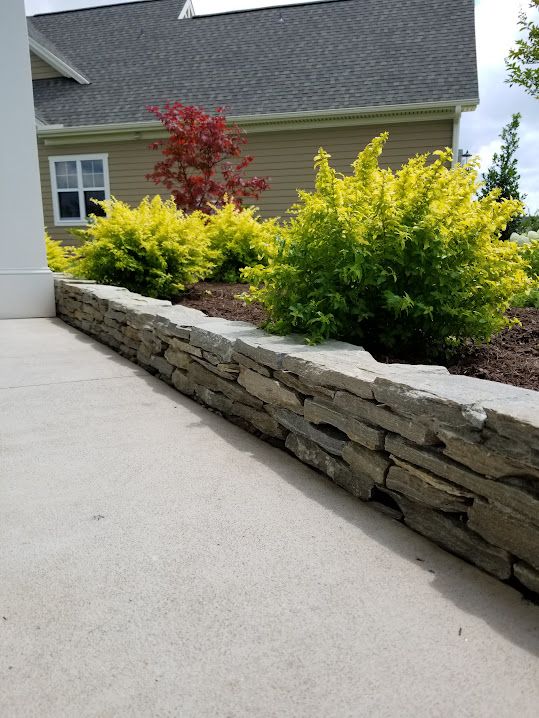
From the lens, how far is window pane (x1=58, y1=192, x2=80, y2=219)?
1320 cm

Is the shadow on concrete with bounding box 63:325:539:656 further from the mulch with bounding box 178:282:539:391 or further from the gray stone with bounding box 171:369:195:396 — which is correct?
the mulch with bounding box 178:282:539:391

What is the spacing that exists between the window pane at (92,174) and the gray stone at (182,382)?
10171 mm

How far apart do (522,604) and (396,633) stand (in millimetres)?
461

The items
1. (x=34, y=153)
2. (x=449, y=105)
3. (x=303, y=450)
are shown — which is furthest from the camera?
(x=449, y=105)

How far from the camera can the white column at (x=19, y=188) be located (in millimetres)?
6535

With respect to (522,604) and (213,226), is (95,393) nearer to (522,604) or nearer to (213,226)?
(522,604)

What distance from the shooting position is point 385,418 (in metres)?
2.32

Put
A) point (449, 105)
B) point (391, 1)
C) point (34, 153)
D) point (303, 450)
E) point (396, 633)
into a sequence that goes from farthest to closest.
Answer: point (391, 1), point (449, 105), point (34, 153), point (303, 450), point (396, 633)

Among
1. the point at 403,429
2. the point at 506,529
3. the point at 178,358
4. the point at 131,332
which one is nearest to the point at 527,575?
the point at 506,529

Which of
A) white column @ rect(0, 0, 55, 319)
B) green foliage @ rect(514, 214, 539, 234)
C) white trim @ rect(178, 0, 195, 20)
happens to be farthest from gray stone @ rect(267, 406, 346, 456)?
white trim @ rect(178, 0, 195, 20)

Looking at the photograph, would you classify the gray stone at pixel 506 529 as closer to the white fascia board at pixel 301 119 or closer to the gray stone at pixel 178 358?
the gray stone at pixel 178 358

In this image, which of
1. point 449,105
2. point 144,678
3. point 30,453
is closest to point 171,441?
point 30,453

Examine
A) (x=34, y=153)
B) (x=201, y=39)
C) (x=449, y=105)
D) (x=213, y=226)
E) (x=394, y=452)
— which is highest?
(x=201, y=39)

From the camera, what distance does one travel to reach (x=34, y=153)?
22.4ft
